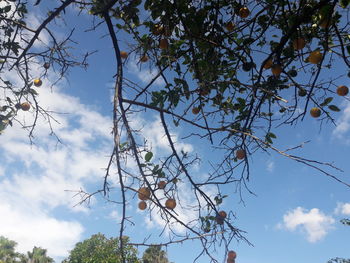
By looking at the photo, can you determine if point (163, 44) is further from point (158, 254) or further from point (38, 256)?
point (38, 256)

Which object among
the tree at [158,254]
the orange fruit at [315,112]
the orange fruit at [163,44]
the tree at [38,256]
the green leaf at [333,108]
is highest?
the tree at [38,256]

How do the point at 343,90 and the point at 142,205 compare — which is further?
the point at 343,90

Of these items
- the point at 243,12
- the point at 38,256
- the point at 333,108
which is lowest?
the point at 333,108

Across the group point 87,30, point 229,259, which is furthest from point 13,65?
point 229,259

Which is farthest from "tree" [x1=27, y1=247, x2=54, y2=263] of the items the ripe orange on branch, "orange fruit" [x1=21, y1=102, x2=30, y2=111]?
the ripe orange on branch

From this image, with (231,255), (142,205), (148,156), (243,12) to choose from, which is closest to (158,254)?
(142,205)

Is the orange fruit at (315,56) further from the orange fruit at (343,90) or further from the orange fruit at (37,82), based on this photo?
the orange fruit at (37,82)

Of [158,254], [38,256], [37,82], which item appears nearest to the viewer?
[158,254]

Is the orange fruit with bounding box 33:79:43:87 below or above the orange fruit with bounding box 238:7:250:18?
below

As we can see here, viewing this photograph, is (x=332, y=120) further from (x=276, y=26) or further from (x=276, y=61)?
(x=276, y=26)

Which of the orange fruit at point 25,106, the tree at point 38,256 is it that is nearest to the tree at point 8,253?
the tree at point 38,256

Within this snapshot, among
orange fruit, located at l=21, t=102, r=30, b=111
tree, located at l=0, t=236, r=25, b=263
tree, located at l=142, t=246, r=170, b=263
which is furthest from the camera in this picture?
tree, located at l=0, t=236, r=25, b=263

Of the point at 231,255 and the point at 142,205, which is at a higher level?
the point at 142,205

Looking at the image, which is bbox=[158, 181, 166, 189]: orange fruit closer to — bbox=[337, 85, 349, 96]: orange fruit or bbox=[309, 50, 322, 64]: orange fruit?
bbox=[309, 50, 322, 64]: orange fruit
